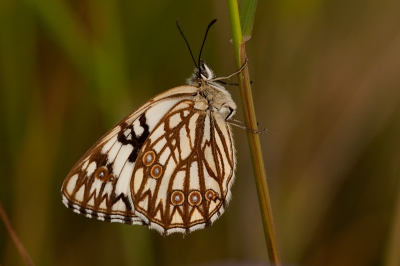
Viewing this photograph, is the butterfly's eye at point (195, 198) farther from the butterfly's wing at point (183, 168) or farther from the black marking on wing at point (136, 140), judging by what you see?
the black marking on wing at point (136, 140)

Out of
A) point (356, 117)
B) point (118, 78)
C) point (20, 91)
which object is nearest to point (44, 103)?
point (20, 91)

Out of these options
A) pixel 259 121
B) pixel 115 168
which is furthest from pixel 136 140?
pixel 259 121

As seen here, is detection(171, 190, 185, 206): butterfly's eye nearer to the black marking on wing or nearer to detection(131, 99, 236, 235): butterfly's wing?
detection(131, 99, 236, 235): butterfly's wing

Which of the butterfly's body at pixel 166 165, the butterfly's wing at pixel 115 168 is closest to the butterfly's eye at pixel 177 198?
the butterfly's body at pixel 166 165

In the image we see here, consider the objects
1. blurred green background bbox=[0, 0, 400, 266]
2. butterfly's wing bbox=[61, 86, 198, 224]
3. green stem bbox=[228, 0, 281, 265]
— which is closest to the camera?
green stem bbox=[228, 0, 281, 265]

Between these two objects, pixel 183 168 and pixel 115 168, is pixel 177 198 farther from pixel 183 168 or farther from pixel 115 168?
pixel 115 168

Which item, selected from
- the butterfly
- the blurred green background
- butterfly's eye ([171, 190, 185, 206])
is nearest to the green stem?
the butterfly

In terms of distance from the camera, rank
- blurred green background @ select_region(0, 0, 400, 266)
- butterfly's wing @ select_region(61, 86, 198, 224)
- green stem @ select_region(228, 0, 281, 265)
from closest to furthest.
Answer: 1. green stem @ select_region(228, 0, 281, 265)
2. butterfly's wing @ select_region(61, 86, 198, 224)
3. blurred green background @ select_region(0, 0, 400, 266)
